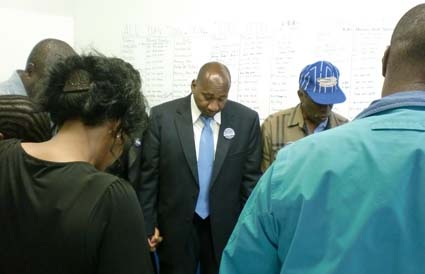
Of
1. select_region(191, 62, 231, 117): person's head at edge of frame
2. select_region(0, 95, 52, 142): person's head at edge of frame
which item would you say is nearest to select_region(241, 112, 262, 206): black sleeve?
select_region(191, 62, 231, 117): person's head at edge of frame

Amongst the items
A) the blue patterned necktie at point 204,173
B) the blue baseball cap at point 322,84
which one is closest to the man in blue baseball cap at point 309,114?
the blue baseball cap at point 322,84

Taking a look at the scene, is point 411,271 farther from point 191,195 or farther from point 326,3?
point 326,3

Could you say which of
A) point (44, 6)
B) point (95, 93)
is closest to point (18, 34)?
point (44, 6)

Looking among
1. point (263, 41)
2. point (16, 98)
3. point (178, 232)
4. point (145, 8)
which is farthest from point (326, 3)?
point (16, 98)

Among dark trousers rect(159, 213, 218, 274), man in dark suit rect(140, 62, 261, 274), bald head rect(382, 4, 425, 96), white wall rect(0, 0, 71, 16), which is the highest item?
white wall rect(0, 0, 71, 16)

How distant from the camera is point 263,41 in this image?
9.87ft

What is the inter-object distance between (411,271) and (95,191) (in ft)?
2.11

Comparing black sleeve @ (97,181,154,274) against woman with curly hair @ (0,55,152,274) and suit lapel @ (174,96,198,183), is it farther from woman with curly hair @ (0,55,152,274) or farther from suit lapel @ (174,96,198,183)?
suit lapel @ (174,96,198,183)

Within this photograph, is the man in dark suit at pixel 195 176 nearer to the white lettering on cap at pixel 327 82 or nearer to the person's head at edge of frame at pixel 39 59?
the white lettering on cap at pixel 327 82

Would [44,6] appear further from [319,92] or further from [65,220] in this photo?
[65,220]

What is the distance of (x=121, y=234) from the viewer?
101 cm

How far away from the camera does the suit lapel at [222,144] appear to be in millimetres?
2396

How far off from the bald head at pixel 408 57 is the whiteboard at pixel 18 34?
9.96 ft

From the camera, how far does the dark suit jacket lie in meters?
2.39
